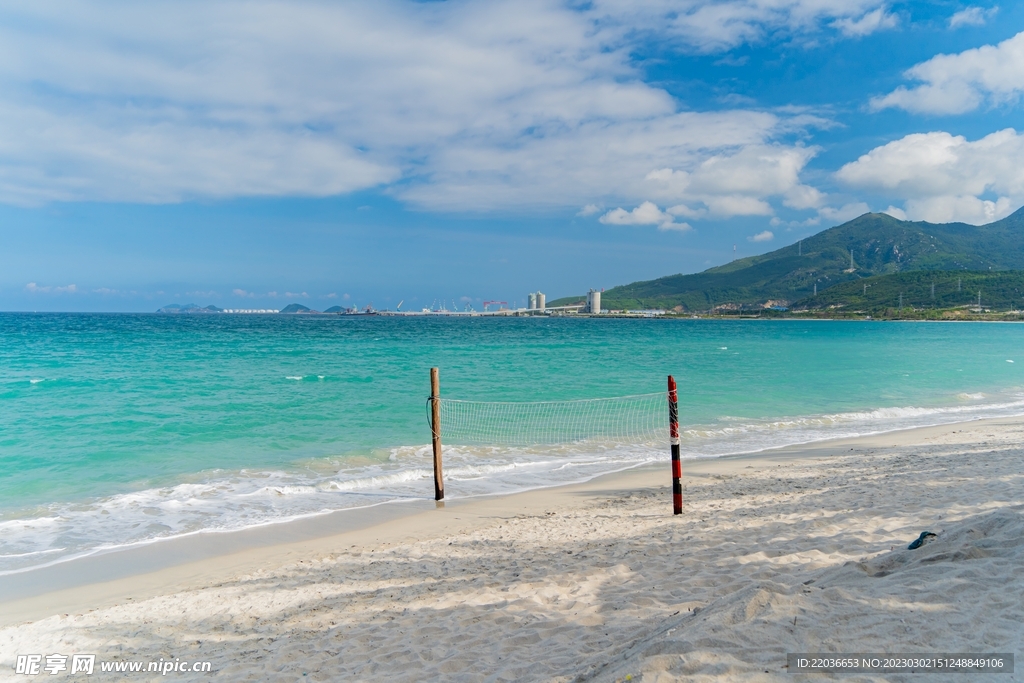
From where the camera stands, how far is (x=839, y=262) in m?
170

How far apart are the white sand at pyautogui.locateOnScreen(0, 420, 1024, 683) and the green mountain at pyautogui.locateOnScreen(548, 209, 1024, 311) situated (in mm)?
151348

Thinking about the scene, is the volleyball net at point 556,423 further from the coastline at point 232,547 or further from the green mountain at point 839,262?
the green mountain at point 839,262

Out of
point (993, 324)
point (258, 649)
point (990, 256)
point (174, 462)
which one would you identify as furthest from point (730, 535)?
point (990, 256)

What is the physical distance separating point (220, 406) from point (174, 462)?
22.1 feet

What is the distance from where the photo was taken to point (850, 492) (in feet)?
26.6

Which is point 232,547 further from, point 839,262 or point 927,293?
point 839,262

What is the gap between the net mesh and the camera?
46.9 feet

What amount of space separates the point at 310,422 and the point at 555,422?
22.5ft

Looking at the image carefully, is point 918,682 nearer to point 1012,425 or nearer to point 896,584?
point 896,584

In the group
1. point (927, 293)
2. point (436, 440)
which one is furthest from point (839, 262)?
point (436, 440)

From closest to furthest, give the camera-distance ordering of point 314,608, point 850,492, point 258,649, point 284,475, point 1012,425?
point 258,649
point 314,608
point 850,492
point 284,475
point 1012,425

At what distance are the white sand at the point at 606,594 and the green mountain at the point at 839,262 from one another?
151 metres

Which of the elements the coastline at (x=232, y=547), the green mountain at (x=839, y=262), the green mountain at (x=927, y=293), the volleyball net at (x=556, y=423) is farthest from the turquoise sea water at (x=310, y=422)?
Answer: the green mountain at (x=839, y=262)

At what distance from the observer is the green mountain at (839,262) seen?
152750 millimetres
